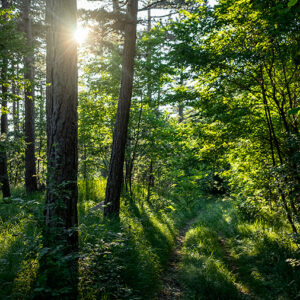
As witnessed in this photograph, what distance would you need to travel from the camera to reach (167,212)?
9.85m

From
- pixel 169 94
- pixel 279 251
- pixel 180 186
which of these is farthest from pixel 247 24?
pixel 180 186

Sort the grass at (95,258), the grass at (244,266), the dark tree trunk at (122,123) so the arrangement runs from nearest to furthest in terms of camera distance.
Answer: the grass at (95,258), the grass at (244,266), the dark tree trunk at (122,123)

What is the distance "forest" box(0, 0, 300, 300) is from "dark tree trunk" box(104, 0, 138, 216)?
0.12 ft

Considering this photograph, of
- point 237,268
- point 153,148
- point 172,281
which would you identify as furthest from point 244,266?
point 153,148

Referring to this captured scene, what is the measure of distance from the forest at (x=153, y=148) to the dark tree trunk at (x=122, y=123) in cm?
4

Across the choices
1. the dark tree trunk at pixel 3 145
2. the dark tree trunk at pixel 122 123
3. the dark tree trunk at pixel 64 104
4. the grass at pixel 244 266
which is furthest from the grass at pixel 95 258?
the dark tree trunk at pixel 3 145

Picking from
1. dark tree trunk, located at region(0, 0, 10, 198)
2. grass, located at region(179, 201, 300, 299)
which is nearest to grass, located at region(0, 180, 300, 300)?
grass, located at region(179, 201, 300, 299)

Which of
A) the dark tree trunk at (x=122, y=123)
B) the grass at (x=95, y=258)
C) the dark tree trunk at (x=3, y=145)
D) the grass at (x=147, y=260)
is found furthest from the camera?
the dark tree trunk at (x=122, y=123)

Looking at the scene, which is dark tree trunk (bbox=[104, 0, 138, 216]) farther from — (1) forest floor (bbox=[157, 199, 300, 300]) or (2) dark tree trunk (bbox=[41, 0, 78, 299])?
(2) dark tree trunk (bbox=[41, 0, 78, 299])

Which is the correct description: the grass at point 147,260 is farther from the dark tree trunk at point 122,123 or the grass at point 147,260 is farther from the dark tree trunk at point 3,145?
the dark tree trunk at point 3,145

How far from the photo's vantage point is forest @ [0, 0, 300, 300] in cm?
326

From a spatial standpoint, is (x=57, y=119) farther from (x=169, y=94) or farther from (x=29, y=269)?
(x=169, y=94)

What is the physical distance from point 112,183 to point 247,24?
5988mm

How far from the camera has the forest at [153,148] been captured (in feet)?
10.7
